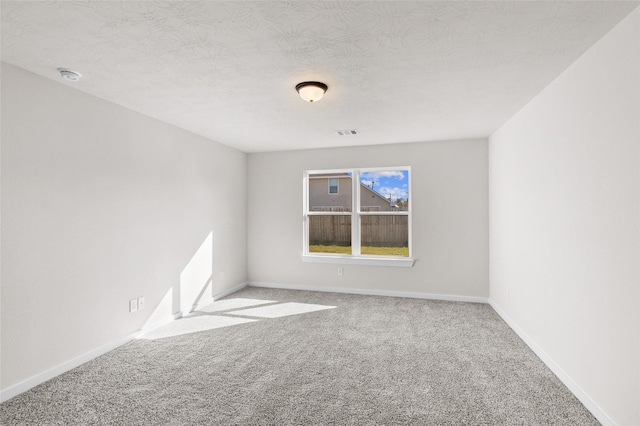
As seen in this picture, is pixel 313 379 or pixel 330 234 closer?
pixel 313 379

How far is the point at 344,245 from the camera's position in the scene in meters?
5.31

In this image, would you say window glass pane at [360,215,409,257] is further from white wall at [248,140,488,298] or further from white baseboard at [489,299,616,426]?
white baseboard at [489,299,616,426]

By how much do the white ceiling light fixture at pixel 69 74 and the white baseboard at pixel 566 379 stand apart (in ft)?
14.3

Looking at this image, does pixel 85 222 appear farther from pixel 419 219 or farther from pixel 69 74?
pixel 419 219

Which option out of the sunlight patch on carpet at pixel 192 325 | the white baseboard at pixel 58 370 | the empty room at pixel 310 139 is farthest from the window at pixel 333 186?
the white baseboard at pixel 58 370

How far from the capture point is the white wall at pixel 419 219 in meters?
4.57

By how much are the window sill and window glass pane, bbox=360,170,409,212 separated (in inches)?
31.3

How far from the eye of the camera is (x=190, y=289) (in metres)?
4.21

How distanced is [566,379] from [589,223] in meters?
1.23

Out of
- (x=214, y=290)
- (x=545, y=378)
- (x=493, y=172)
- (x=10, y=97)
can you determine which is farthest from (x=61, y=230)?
(x=493, y=172)

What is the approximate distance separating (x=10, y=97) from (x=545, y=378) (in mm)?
4571

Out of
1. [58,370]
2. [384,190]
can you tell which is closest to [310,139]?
[384,190]

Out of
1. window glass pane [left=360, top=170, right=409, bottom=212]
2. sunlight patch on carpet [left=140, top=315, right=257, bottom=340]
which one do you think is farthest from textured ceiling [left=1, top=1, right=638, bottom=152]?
sunlight patch on carpet [left=140, top=315, right=257, bottom=340]

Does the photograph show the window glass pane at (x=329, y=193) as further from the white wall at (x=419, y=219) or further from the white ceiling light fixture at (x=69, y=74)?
the white ceiling light fixture at (x=69, y=74)
